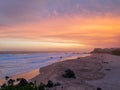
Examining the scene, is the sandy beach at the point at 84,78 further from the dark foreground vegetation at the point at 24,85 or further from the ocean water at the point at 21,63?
the ocean water at the point at 21,63

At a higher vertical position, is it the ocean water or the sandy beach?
the ocean water

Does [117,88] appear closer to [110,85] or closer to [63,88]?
[110,85]

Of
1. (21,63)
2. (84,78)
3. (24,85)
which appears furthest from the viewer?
(21,63)

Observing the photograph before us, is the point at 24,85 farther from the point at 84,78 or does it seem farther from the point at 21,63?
the point at 21,63

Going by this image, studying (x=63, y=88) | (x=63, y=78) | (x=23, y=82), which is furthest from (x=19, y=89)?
(x=63, y=78)

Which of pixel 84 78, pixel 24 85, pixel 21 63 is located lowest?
pixel 84 78

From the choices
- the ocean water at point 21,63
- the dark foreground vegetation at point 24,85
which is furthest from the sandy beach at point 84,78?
the ocean water at point 21,63

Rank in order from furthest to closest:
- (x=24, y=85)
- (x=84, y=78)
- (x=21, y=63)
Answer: (x=21, y=63) < (x=84, y=78) < (x=24, y=85)

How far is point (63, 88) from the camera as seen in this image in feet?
49.0

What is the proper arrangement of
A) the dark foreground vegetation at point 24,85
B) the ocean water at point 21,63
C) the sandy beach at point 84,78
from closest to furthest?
1. the dark foreground vegetation at point 24,85
2. the sandy beach at point 84,78
3. the ocean water at point 21,63

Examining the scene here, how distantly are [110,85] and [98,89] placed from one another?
2.03m

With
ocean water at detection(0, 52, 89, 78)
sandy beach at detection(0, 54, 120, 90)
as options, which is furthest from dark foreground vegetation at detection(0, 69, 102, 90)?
ocean water at detection(0, 52, 89, 78)

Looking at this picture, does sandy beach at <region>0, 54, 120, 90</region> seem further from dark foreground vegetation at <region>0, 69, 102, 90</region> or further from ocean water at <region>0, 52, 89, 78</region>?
ocean water at <region>0, 52, 89, 78</region>

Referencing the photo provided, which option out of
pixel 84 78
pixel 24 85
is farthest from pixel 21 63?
pixel 24 85
